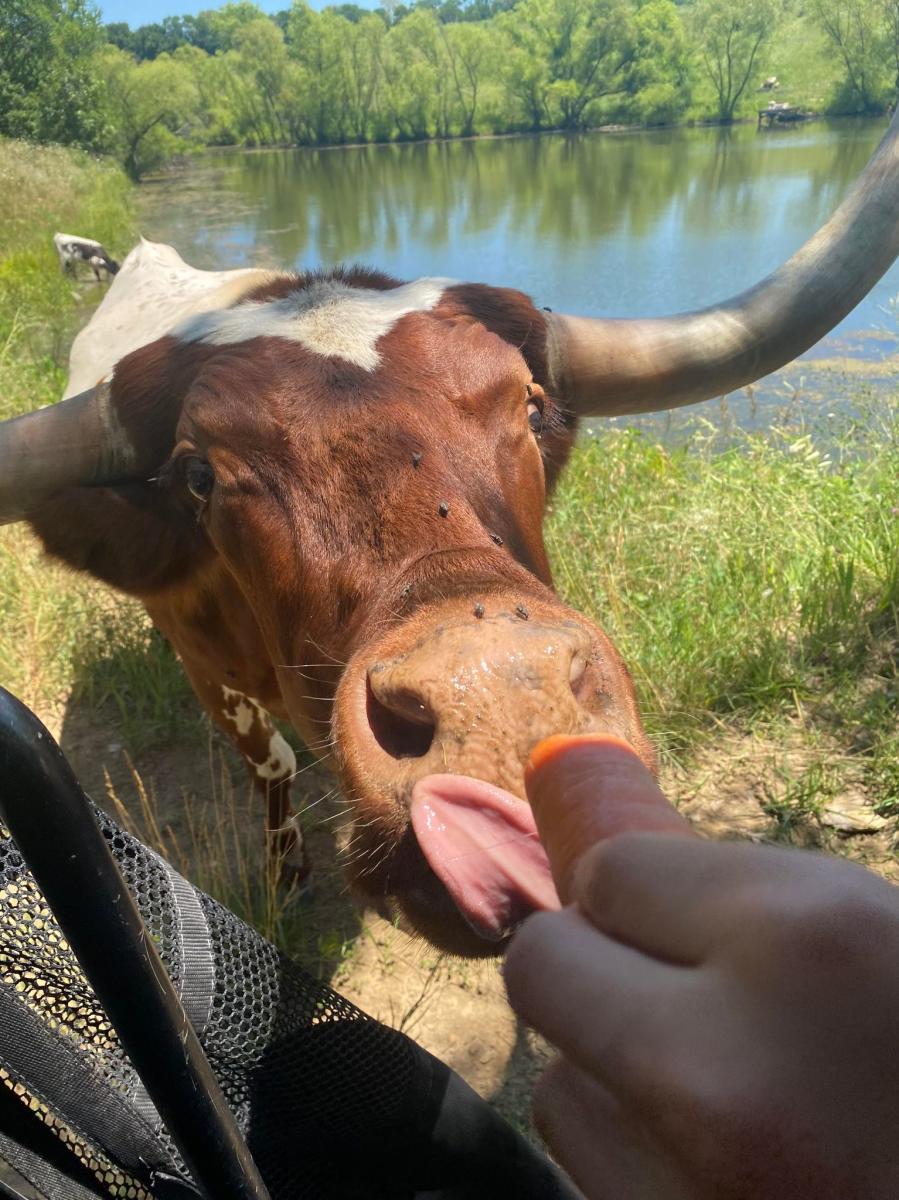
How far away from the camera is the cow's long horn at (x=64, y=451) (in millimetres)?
3219

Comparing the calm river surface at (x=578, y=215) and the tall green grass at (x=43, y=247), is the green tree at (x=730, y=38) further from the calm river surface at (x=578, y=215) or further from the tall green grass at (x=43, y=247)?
the tall green grass at (x=43, y=247)

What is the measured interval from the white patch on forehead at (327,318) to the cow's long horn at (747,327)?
696mm

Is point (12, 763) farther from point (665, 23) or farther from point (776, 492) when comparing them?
point (665, 23)

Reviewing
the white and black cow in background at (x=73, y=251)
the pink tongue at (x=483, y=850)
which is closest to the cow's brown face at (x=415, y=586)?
the pink tongue at (x=483, y=850)

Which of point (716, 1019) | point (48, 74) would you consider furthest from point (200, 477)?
point (48, 74)

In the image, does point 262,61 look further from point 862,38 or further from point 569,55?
point 862,38

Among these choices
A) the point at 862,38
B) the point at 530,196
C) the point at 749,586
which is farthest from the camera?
the point at 530,196

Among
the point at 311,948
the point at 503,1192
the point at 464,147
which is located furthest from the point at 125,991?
the point at 464,147

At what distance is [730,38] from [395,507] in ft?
110

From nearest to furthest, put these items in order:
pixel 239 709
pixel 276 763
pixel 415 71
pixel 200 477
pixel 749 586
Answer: pixel 200 477 → pixel 239 709 → pixel 276 763 → pixel 749 586 → pixel 415 71

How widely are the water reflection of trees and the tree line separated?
2616 mm

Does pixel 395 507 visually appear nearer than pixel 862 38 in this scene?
Yes

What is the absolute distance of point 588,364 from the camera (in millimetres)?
3459

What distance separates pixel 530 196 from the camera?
35.0 metres
